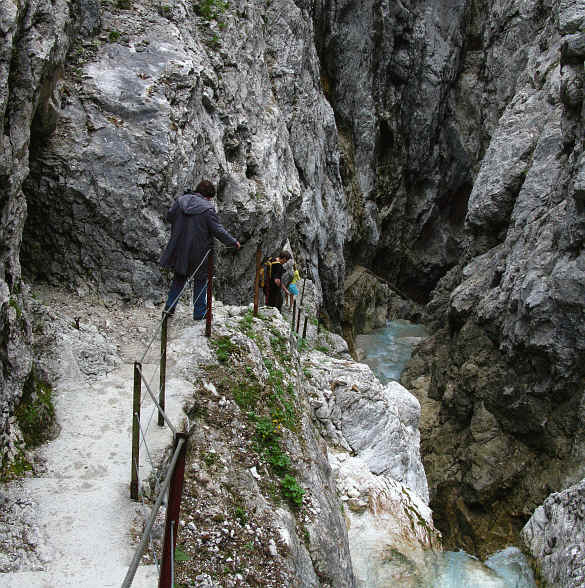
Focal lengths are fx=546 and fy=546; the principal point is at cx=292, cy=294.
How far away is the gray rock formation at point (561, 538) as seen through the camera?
8.29 metres

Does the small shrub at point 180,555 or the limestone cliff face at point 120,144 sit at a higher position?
the limestone cliff face at point 120,144

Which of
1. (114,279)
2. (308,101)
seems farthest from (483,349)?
(114,279)

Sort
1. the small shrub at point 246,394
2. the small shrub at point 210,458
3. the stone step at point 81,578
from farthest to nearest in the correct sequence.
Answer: the small shrub at point 246,394
the small shrub at point 210,458
the stone step at point 81,578

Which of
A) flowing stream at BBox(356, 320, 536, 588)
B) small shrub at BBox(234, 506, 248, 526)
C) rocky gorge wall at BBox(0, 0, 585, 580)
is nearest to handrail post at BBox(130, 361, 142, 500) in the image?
small shrub at BBox(234, 506, 248, 526)

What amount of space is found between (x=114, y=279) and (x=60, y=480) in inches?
170

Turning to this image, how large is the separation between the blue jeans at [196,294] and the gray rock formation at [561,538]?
673 centimetres

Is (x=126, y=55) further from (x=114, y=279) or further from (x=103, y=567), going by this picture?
(x=103, y=567)

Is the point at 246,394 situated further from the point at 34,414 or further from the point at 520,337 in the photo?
the point at 520,337

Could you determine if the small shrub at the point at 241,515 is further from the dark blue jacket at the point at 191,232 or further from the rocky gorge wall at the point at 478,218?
the rocky gorge wall at the point at 478,218

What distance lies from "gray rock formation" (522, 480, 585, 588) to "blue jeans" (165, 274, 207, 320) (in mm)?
6729

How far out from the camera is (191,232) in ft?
25.6

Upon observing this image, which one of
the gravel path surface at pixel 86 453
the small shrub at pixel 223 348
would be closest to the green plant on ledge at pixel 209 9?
the gravel path surface at pixel 86 453

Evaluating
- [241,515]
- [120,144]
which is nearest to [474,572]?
[241,515]

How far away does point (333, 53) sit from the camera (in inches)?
1150
